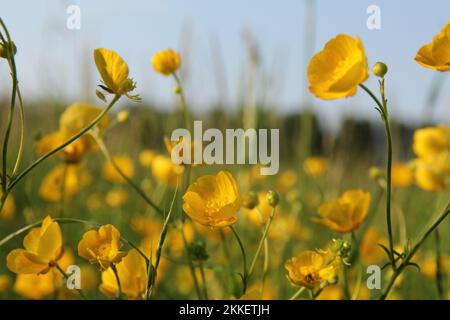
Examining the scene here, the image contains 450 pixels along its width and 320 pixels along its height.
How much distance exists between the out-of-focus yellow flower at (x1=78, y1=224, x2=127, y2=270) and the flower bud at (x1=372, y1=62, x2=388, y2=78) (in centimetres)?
36

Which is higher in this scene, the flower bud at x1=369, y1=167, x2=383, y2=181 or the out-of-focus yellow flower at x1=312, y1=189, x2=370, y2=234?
the flower bud at x1=369, y1=167, x2=383, y2=181

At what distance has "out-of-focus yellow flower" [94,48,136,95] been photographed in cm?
67

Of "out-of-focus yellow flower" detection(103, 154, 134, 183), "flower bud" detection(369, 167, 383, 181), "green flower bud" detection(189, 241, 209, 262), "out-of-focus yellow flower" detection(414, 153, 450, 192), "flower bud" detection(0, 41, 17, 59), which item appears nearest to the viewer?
"flower bud" detection(0, 41, 17, 59)

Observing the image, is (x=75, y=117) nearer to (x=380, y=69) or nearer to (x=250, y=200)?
(x=250, y=200)

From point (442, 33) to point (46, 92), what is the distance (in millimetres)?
2646

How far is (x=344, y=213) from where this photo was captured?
2.86 ft

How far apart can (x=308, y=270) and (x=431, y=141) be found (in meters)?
0.70

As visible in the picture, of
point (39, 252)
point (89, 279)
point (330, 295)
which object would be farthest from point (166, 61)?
point (89, 279)

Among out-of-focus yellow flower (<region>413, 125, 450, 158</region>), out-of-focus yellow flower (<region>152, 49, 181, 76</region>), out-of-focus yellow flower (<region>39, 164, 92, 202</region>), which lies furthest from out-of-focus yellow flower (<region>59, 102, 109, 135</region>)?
out-of-focus yellow flower (<region>413, 125, 450, 158</region>)

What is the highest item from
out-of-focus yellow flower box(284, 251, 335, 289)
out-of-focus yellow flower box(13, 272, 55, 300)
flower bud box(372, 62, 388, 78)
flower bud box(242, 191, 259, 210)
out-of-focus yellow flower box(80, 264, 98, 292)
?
flower bud box(372, 62, 388, 78)

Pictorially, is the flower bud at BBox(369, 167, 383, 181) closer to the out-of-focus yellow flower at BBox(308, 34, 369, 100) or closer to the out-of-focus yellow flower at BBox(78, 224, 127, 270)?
the out-of-focus yellow flower at BBox(308, 34, 369, 100)

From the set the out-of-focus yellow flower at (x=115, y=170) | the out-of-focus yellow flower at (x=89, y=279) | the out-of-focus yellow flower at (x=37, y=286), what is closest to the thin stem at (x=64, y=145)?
the out-of-focus yellow flower at (x=37, y=286)
